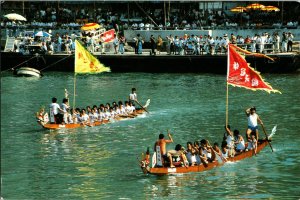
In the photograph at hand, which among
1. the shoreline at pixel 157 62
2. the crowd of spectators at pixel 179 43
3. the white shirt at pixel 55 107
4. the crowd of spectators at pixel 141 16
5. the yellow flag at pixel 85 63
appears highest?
the crowd of spectators at pixel 141 16

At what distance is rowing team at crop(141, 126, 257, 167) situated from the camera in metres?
26.4

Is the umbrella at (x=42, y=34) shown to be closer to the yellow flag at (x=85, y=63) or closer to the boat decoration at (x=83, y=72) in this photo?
the boat decoration at (x=83, y=72)

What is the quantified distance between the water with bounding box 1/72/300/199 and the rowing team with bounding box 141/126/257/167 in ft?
1.32

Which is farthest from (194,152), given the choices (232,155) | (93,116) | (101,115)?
(101,115)

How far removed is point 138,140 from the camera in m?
34.0

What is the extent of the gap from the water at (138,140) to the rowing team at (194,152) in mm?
402

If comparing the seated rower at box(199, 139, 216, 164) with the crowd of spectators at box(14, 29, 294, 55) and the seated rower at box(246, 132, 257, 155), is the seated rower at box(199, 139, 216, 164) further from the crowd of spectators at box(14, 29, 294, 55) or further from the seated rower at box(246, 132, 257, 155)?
the crowd of spectators at box(14, 29, 294, 55)

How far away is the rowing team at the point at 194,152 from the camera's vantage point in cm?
2638

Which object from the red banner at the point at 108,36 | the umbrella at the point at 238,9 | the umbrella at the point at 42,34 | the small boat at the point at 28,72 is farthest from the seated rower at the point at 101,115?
the umbrella at the point at 238,9

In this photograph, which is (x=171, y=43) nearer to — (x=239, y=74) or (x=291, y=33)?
(x=291, y=33)

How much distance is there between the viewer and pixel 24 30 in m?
63.5

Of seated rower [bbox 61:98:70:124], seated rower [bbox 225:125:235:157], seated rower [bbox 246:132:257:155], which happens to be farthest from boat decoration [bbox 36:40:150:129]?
seated rower [bbox 225:125:235:157]

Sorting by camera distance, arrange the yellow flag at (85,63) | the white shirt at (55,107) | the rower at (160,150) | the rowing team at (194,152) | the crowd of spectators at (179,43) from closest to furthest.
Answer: the rower at (160,150) → the rowing team at (194,152) → the white shirt at (55,107) → the yellow flag at (85,63) → the crowd of spectators at (179,43)

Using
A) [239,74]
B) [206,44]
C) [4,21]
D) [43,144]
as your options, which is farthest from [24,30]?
[239,74]
